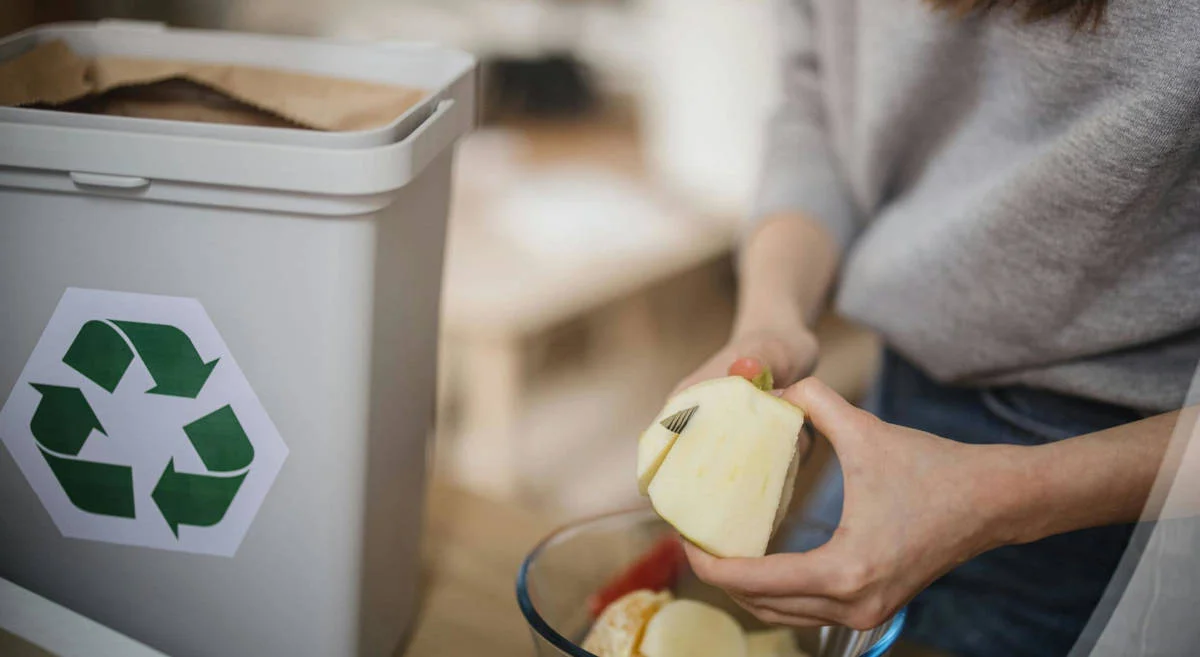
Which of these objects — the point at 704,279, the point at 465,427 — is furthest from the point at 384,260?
the point at 704,279

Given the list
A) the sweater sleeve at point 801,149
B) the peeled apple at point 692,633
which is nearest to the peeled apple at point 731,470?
the peeled apple at point 692,633

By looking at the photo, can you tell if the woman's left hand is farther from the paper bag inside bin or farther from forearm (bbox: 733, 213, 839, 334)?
the paper bag inside bin

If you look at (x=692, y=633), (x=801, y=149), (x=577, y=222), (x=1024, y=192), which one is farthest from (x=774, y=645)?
(x=577, y=222)

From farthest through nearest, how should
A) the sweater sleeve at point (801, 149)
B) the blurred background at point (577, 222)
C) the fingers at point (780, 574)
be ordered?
1. the blurred background at point (577, 222)
2. the sweater sleeve at point (801, 149)
3. the fingers at point (780, 574)

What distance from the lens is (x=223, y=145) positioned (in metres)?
0.41

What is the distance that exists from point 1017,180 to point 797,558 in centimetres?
27

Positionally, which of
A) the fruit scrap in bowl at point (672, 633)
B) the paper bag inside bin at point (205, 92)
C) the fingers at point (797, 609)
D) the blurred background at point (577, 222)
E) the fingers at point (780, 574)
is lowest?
the blurred background at point (577, 222)

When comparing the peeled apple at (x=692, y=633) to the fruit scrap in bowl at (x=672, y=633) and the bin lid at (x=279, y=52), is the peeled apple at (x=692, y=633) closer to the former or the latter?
the fruit scrap in bowl at (x=672, y=633)

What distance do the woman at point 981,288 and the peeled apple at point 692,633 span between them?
0.09 m

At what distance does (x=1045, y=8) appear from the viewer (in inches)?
19.2

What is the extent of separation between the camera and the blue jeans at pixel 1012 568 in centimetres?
60

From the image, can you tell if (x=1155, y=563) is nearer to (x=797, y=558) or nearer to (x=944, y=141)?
(x=797, y=558)

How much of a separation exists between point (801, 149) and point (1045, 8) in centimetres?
28

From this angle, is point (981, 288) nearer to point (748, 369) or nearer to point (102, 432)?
point (748, 369)
